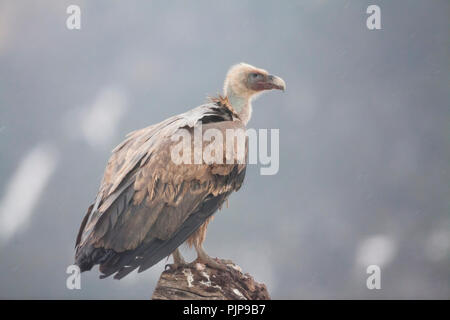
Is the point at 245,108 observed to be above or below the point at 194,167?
above

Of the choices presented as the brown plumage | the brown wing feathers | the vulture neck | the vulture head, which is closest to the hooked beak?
the vulture head

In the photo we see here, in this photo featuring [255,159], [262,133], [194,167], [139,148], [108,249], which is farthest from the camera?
[262,133]

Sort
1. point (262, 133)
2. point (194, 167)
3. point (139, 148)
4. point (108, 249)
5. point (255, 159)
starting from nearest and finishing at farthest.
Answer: point (108, 249), point (194, 167), point (139, 148), point (255, 159), point (262, 133)

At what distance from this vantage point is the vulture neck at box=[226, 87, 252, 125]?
4.49 metres

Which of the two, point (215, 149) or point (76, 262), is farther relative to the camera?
point (215, 149)

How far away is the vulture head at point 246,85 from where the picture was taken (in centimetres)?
451

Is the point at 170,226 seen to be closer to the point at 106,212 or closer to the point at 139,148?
the point at 106,212

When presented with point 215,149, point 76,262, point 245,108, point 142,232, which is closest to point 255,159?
point 245,108

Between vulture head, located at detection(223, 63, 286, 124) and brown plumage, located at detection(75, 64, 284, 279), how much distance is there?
1.84 ft

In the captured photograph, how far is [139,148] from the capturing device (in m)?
3.84

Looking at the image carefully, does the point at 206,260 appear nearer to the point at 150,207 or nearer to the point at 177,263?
the point at 177,263

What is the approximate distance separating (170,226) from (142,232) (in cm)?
22

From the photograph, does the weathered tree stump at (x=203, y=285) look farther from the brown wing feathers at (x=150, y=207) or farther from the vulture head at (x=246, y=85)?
the vulture head at (x=246, y=85)
